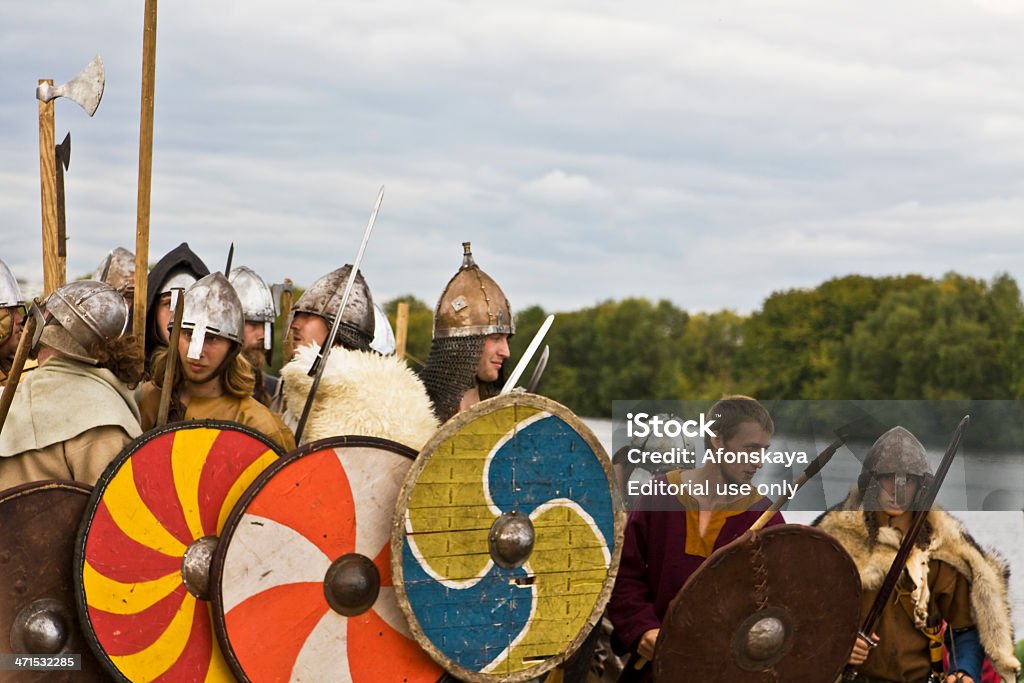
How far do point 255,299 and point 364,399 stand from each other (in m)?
2.50

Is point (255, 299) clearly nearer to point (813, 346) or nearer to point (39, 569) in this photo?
point (39, 569)

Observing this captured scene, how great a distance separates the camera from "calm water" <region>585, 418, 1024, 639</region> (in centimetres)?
508

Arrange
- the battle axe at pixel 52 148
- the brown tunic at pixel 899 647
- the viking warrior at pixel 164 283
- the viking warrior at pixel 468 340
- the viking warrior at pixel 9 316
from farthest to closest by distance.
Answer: the viking warrior at pixel 9 316
the viking warrior at pixel 164 283
the viking warrior at pixel 468 340
the battle axe at pixel 52 148
the brown tunic at pixel 899 647

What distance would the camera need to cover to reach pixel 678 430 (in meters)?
5.95

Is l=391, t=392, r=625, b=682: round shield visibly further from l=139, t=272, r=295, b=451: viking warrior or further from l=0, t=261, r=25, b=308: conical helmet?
l=0, t=261, r=25, b=308: conical helmet

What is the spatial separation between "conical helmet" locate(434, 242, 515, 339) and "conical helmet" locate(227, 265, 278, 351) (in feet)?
5.24

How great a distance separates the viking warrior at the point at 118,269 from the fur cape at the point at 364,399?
6.89 ft

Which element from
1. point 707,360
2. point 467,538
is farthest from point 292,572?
point 707,360

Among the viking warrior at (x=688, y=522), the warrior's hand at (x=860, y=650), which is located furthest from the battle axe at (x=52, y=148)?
the warrior's hand at (x=860, y=650)

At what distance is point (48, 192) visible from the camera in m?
5.55

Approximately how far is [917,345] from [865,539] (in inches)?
1360

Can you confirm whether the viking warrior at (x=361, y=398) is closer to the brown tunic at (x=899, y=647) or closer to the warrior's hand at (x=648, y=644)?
the warrior's hand at (x=648, y=644)

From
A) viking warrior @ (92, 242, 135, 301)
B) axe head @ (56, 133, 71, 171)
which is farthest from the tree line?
axe head @ (56, 133, 71, 171)

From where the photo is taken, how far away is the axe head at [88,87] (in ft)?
17.1
